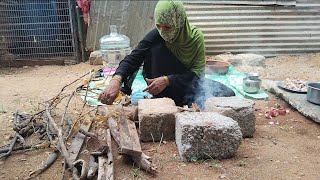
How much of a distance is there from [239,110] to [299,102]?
4.75 ft

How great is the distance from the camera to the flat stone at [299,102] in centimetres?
399

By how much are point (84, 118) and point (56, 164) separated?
31.1 inches

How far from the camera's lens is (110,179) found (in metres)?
2.51

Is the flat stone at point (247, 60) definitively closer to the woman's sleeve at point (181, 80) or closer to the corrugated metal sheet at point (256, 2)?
the corrugated metal sheet at point (256, 2)

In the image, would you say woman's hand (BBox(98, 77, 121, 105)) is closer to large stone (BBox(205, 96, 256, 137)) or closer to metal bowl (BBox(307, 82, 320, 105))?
large stone (BBox(205, 96, 256, 137))

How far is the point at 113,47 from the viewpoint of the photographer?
7.23m

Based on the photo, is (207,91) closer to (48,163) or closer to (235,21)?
(48,163)

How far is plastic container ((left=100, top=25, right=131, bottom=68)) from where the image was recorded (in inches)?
282

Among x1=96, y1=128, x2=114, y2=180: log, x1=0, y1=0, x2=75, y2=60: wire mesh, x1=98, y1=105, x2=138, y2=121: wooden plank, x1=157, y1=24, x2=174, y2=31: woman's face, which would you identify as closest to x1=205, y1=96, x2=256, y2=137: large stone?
x1=98, y1=105, x2=138, y2=121: wooden plank

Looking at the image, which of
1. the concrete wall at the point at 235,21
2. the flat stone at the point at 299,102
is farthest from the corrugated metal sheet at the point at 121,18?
the flat stone at the point at 299,102

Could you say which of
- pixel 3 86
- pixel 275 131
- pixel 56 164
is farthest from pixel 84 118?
pixel 3 86

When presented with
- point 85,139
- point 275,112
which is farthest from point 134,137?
point 275,112

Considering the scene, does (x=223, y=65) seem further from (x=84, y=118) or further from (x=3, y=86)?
(x=3, y=86)

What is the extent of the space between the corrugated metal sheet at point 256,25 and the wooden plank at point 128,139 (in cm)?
455
